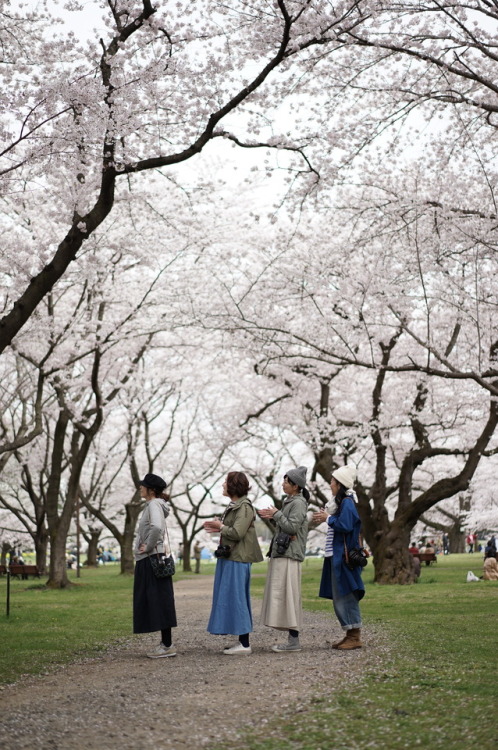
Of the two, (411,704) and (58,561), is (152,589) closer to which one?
(411,704)

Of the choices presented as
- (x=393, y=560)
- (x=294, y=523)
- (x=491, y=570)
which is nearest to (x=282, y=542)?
(x=294, y=523)

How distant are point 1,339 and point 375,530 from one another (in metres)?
13.6

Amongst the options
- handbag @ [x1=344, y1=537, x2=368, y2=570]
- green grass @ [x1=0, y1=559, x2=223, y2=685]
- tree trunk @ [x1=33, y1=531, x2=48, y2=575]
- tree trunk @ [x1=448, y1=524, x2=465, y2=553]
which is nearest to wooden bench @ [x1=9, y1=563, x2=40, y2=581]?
tree trunk @ [x1=33, y1=531, x2=48, y2=575]

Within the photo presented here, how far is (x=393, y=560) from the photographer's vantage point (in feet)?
62.7

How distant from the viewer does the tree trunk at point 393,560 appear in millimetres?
19031

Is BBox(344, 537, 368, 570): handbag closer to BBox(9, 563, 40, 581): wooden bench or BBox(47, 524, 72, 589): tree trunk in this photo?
BBox(47, 524, 72, 589): tree trunk

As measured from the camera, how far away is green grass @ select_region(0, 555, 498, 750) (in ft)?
14.8

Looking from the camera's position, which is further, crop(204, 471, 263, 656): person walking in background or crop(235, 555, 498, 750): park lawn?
crop(204, 471, 263, 656): person walking in background

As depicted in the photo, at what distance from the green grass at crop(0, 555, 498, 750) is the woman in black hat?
91cm

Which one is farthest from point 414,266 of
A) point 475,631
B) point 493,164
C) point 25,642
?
point 25,642

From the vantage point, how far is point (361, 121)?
424 inches

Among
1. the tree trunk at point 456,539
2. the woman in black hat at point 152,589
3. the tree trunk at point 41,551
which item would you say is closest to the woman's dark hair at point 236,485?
the woman in black hat at point 152,589

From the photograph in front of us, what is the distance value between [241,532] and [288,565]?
0.61m

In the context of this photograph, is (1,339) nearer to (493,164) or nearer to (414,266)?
(493,164)
